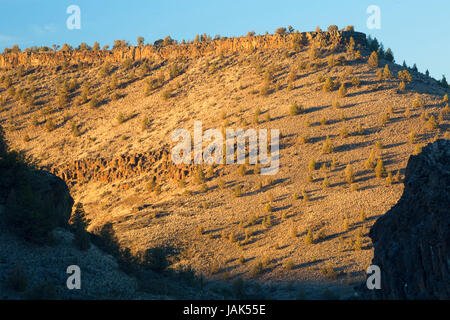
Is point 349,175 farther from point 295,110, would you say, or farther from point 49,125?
point 49,125

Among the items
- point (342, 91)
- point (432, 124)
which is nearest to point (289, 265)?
point (432, 124)

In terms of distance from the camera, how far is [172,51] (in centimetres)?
7806

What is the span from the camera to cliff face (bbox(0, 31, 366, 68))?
70.8 metres

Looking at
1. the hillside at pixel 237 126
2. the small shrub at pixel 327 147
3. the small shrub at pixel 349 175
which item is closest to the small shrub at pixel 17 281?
the hillside at pixel 237 126

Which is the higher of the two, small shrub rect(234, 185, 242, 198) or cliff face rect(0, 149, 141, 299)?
small shrub rect(234, 185, 242, 198)

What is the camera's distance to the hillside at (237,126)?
37500 millimetres

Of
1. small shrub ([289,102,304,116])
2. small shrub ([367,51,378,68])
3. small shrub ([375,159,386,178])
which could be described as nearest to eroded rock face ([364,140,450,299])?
small shrub ([375,159,386,178])

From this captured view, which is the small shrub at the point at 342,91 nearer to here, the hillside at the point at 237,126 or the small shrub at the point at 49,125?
the hillside at the point at 237,126

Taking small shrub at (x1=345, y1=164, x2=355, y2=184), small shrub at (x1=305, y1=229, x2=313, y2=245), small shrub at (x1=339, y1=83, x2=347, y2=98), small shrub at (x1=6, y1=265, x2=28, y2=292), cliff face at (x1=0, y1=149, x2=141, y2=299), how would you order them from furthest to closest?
small shrub at (x1=339, y1=83, x2=347, y2=98), small shrub at (x1=345, y1=164, x2=355, y2=184), small shrub at (x1=305, y1=229, x2=313, y2=245), cliff face at (x1=0, y1=149, x2=141, y2=299), small shrub at (x1=6, y1=265, x2=28, y2=292)

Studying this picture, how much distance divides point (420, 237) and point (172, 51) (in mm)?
65187

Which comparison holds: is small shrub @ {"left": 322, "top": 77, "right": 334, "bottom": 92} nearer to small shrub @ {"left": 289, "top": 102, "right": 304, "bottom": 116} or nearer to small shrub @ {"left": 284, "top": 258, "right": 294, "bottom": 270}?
small shrub @ {"left": 289, "top": 102, "right": 304, "bottom": 116}

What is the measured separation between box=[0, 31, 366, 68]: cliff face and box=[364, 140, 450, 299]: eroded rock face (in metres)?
53.1

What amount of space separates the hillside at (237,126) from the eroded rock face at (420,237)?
11.5m
